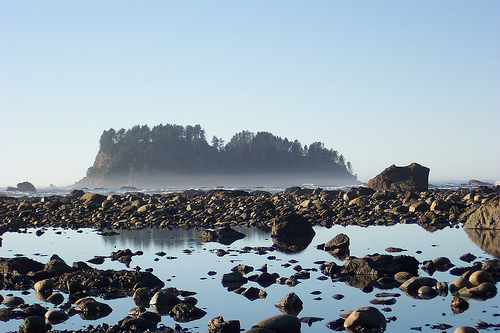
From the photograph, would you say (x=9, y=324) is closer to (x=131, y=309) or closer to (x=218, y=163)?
(x=131, y=309)

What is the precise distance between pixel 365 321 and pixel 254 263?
4.99 m

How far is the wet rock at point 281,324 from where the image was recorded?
252 inches

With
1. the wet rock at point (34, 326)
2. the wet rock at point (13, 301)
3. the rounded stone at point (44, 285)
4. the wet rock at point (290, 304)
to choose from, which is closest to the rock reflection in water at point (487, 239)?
the wet rock at point (290, 304)

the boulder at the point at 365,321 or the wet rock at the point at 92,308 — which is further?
the wet rock at the point at 92,308

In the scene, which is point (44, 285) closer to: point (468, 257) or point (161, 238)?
point (161, 238)

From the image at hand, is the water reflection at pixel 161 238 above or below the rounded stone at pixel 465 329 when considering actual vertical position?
above

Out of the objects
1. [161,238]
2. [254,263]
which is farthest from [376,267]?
[161,238]

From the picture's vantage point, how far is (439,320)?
6887 mm

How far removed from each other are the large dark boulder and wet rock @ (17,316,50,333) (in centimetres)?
3238

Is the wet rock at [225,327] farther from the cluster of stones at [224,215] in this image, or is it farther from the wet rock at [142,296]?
the cluster of stones at [224,215]

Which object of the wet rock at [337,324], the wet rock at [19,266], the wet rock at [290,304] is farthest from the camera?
the wet rock at [19,266]

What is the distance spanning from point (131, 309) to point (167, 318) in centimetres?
63

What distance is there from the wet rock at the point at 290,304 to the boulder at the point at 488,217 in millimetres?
11107

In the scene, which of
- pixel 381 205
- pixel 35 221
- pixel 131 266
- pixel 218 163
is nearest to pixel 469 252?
pixel 131 266
